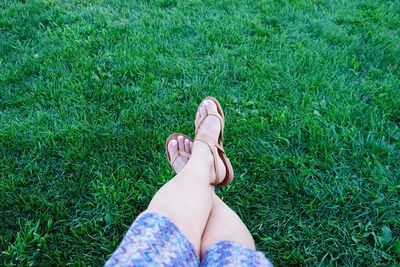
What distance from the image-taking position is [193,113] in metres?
2.70

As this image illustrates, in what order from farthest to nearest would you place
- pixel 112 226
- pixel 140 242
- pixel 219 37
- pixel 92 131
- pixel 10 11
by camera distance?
pixel 10 11
pixel 219 37
pixel 92 131
pixel 112 226
pixel 140 242

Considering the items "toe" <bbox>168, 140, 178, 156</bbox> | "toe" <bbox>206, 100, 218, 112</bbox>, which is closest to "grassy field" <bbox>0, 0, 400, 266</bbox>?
"toe" <bbox>168, 140, 178, 156</bbox>

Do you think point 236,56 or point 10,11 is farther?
point 10,11

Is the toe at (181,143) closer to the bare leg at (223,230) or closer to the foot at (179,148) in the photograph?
the foot at (179,148)

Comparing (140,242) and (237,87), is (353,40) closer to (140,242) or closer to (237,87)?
(237,87)

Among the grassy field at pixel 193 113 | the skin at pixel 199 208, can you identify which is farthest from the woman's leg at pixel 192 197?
the grassy field at pixel 193 113

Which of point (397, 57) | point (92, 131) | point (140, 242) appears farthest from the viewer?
point (397, 57)

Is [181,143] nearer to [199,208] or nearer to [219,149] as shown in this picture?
[219,149]

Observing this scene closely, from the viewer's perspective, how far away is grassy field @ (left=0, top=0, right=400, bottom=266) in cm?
201

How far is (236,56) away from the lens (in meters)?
3.17

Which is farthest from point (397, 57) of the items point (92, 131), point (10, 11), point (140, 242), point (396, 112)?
point (10, 11)

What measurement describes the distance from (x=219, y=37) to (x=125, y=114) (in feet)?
4.24

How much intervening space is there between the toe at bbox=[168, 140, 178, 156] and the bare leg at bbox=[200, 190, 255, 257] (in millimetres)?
547

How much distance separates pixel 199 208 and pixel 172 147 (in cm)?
71
